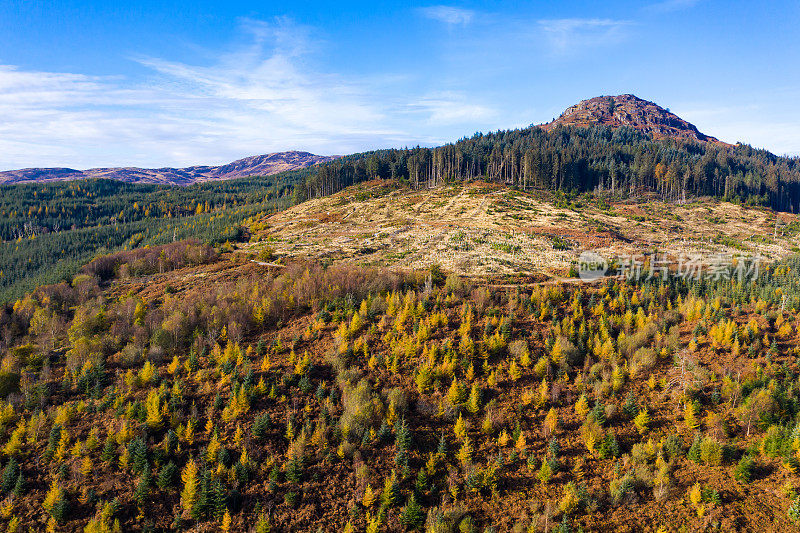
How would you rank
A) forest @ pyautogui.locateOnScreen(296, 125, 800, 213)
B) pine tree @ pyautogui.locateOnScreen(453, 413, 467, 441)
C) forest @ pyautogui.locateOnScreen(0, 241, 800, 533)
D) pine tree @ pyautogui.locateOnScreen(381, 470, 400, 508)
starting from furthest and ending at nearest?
forest @ pyautogui.locateOnScreen(296, 125, 800, 213) → pine tree @ pyautogui.locateOnScreen(453, 413, 467, 441) → pine tree @ pyautogui.locateOnScreen(381, 470, 400, 508) → forest @ pyautogui.locateOnScreen(0, 241, 800, 533)

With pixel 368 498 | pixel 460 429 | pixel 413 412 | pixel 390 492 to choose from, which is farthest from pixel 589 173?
pixel 368 498

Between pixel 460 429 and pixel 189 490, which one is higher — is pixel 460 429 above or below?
above

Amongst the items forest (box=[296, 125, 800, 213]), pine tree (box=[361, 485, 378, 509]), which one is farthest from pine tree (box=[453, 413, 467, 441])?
forest (box=[296, 125, 800, 213])

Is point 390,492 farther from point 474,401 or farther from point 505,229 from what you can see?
point 505,229

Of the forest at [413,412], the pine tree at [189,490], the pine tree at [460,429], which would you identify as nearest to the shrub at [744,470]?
the forest at [413,412]

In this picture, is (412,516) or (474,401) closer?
(412,516)

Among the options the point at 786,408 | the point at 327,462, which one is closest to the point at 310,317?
the point at 327,462

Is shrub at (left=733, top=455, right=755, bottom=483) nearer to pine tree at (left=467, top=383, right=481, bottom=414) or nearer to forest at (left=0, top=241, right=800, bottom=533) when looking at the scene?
forest at (left=0, top=241, right=800, bottom=533)

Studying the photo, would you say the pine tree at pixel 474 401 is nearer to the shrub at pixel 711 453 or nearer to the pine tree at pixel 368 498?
the pine tree at pixel 368 498
